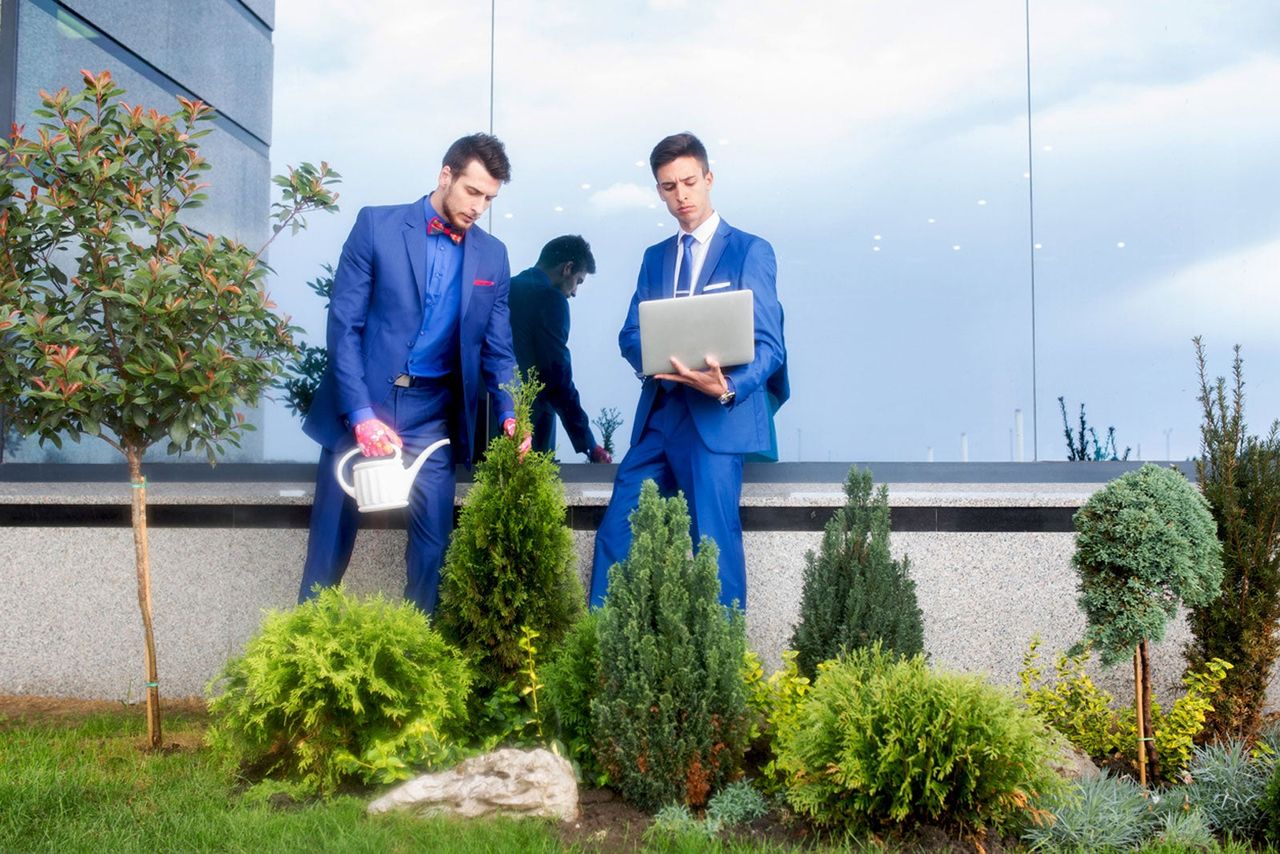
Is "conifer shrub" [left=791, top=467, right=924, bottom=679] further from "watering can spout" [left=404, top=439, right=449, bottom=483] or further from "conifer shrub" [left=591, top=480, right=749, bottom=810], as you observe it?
"watering can spout" [left=404, top=439, right=449, bottom=483]

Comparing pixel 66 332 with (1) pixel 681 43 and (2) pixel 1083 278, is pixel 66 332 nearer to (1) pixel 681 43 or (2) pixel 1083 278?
(1) pixel 681 43

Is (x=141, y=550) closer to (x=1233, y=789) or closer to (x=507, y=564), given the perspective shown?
(x=507, y=564)

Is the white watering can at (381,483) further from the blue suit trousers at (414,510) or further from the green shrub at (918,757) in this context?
the green shrub at (918,757)

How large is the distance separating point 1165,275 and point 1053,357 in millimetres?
713

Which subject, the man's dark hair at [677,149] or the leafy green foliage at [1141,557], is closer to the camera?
the leafy green foliage at [1141,557]

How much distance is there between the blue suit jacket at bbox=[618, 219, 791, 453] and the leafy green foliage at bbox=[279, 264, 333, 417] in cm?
198

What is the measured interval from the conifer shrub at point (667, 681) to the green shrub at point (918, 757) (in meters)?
0.29

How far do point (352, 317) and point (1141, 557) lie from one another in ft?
10.9

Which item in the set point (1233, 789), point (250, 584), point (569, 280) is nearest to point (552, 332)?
point (569, 280)

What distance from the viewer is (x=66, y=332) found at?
4.60 m

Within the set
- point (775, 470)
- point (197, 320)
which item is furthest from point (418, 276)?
point (775, 470)

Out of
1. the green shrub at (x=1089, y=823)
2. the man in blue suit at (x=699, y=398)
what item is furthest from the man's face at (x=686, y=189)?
the green shrub at (x=1089, y=823)

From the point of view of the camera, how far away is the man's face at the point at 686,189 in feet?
16.5

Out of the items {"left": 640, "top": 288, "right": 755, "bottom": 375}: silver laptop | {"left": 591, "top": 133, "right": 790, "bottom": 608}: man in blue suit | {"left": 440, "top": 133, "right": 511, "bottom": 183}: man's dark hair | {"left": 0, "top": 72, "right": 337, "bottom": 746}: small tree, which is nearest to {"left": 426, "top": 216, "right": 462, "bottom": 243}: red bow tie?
{"left": 440, "top": 133, "right": 511, "bottom": 183}: man's dark hair
